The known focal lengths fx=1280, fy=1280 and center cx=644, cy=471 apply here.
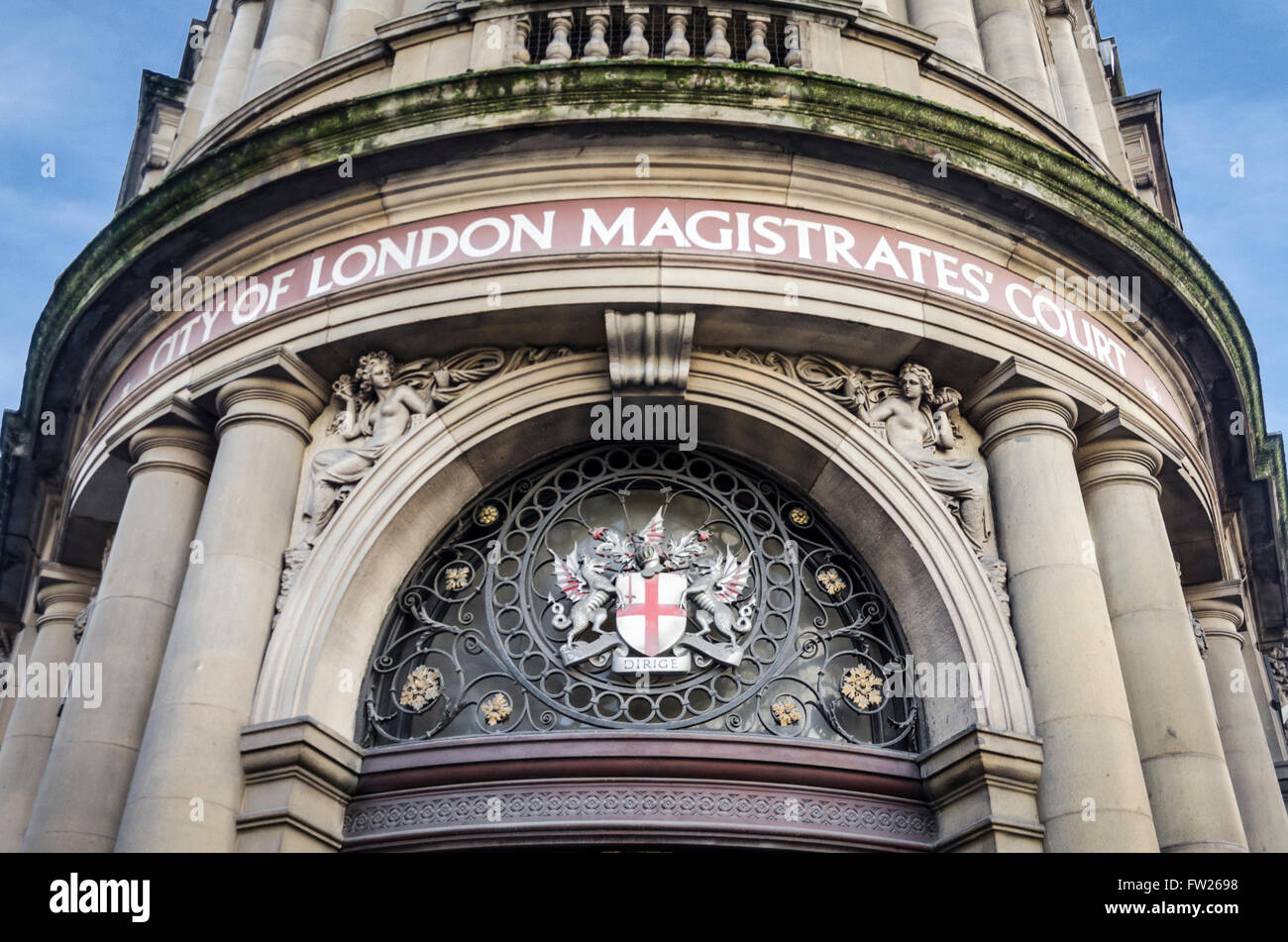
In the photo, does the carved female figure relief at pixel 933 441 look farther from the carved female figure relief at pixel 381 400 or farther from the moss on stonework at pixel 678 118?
the carved female figure relief at pixel 381 400

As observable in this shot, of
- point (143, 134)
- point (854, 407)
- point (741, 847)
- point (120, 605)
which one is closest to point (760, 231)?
point (854, 407)

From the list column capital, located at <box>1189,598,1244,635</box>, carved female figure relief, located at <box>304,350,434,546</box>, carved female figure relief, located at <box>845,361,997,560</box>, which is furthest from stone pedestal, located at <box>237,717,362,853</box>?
column capital, located at <box>1189,598,1244,635</box>

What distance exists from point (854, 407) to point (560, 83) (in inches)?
160

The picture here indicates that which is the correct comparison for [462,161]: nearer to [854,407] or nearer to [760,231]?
[760,231]

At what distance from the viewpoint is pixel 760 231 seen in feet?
38.9

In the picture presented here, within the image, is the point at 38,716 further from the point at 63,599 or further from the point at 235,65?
the point at 235,65

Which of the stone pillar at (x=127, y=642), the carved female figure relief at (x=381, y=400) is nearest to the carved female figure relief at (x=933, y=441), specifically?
the carved female figure relief at (x=381, y=400)

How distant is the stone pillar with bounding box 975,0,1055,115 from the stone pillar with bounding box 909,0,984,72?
1.12ft

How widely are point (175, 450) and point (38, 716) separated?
5355mm

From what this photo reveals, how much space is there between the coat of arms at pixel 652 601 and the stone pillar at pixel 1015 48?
26.1ft

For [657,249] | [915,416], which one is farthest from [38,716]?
[915,416]

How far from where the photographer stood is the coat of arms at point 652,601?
36.6 ft

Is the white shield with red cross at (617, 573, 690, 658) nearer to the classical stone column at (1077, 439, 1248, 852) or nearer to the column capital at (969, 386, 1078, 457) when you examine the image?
the column capital at (969, 386, 1078, 457)

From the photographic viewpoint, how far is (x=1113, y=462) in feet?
41.1
